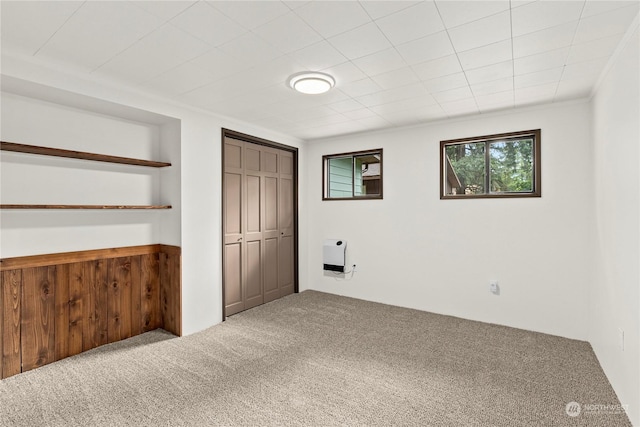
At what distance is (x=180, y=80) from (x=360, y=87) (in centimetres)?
152

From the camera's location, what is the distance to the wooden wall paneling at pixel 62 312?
2.76 m

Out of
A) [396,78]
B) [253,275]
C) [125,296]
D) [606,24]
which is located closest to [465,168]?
[396,78]

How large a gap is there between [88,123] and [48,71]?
2.07 ft

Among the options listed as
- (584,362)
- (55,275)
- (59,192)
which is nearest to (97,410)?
(55,275)

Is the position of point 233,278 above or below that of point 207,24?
below

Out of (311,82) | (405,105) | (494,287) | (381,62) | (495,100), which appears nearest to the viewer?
(381,62)

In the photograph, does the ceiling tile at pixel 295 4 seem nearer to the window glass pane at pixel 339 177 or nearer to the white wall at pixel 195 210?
the white wall at pixel 195 210

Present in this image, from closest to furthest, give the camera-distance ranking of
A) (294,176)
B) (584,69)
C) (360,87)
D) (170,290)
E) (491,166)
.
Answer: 1. (584,69)
2. (360,87)
3. (170,290)
4. (491,166)
5. (294,176)

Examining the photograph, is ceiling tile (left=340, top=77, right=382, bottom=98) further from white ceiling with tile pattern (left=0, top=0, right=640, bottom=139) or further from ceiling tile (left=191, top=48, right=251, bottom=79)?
ceiling tile (left=191, top=48, right=251, bottom=79)

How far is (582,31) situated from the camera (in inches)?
76.0

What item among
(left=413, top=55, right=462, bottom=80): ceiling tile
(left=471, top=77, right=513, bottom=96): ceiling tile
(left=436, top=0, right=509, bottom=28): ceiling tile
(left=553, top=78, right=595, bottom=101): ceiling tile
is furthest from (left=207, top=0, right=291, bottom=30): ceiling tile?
(left=553, top=78, right=595, bottom=101): ceiling tile

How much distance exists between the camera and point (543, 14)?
176 centimetres

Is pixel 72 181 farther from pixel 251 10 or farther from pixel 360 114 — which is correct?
pixel 360 114

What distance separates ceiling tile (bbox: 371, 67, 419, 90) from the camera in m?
2.50
